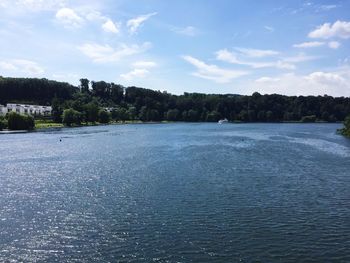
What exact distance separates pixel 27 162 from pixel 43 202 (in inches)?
1186

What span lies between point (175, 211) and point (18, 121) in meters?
131

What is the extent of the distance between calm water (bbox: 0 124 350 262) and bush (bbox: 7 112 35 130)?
91.3 metres

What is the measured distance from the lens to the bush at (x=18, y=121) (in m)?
150

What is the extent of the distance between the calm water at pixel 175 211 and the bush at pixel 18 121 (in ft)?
300

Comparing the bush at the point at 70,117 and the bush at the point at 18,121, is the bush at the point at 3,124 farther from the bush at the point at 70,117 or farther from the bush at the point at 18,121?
the bush at the point at 70,117

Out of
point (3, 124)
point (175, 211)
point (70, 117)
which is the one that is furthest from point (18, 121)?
point (175, 211)

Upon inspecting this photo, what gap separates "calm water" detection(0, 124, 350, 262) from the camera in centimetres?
2652

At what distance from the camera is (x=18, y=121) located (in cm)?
15100

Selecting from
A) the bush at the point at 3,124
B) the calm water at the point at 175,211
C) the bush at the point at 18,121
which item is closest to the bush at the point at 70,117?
the bush at the point at 18,121

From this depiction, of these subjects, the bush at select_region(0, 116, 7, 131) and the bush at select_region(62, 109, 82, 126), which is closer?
the bush at select_region(0, 116, 7, 131)

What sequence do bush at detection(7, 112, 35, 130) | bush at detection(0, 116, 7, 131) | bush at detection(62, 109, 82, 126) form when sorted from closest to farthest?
1. bush at detection(0, 116, 7, 131)
2. bush at detection(7, 112, 35, 130)
3. bush at detection(62, 109, 82, 126)

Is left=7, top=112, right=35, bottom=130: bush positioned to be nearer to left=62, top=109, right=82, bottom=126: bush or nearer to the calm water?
left=62, top=109, right=82, bottom=126: bush

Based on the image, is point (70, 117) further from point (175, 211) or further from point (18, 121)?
point (175, 211)

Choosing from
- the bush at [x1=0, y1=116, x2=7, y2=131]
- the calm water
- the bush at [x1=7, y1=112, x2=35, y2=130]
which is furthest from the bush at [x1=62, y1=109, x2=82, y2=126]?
the calm water
